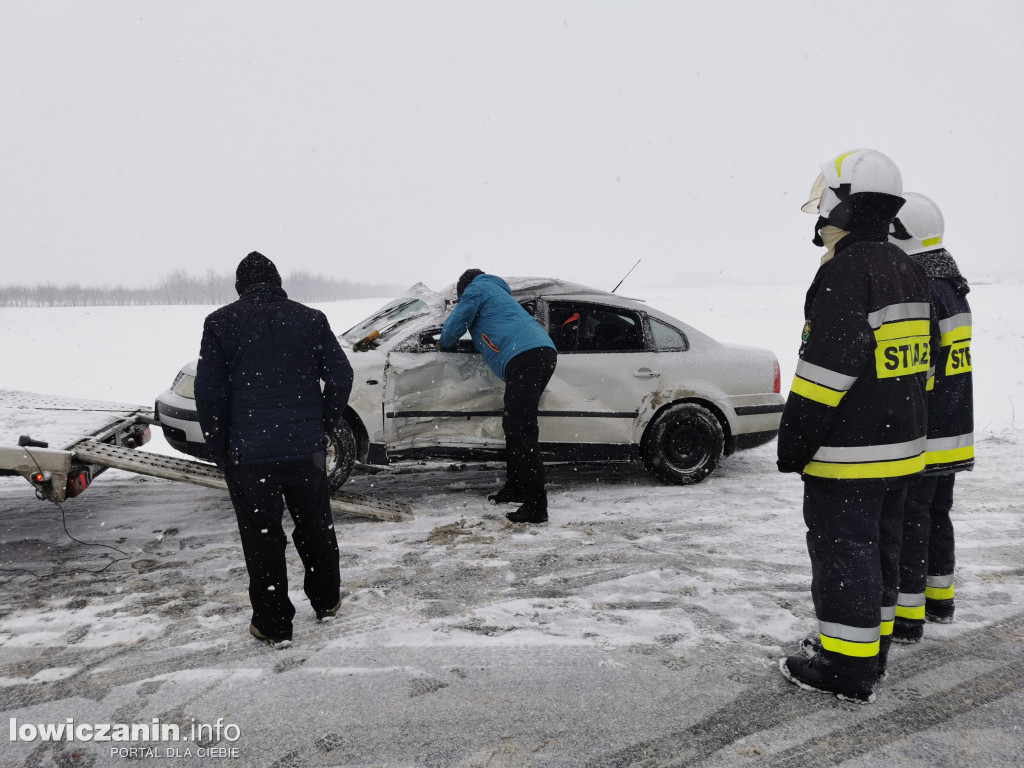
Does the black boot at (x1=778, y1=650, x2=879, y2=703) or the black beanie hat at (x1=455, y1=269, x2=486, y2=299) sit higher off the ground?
the black beanie hat at (x1=455, y1=269, x2=486, y2=299)

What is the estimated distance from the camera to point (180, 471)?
4012 mm

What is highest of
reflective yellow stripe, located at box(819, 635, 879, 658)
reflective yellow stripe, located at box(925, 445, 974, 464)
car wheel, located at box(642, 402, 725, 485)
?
reflective yellow stripe, located at box(925, 445, 974, 464)

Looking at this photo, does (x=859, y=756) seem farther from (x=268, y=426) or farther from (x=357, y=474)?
(x=357, y=474)

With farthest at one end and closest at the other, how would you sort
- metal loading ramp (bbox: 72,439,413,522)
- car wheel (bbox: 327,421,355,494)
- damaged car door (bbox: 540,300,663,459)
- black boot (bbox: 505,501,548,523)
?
damaged car door (bbox: 540,300,663,459), car wheel (bbox: 327,421,355,494), black boot (bbox: 505,501,548,523), metal loading ramp (bbox: 72,439,413,522)

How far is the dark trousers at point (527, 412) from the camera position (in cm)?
446

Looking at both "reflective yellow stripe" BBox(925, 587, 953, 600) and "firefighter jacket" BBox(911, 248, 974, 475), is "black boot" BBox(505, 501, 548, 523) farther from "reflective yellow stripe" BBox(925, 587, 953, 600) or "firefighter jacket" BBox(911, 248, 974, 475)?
"firefighter jacket" BBox(911, 248, 974, 475)

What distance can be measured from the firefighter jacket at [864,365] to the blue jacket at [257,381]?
1968mm

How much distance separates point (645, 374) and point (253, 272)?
324cm

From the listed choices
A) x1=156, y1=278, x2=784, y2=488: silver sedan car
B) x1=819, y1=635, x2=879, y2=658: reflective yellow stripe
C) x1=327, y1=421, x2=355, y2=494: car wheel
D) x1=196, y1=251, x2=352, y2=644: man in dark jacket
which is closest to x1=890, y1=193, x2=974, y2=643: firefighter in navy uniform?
x1=819, y1=635, x2=879, y2=658: reflective yellow stripe

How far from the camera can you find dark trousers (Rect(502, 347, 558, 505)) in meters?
4.46

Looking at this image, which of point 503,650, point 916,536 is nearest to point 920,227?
point 916,536

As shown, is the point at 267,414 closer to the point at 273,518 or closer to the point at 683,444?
the point at 273,518

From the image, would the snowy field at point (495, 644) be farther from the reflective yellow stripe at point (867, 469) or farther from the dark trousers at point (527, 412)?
the reflective yellow stripe at point (867, 469)

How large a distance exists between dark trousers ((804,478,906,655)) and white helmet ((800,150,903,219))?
1035 mm
